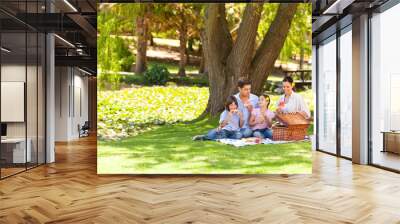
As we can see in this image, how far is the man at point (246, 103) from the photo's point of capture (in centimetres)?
724

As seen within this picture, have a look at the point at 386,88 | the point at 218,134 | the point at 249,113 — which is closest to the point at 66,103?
the point at 218,134

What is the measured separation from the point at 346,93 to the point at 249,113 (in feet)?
12.0

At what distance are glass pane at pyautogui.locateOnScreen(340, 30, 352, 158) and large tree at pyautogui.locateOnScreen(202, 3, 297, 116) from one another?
286 centimetres

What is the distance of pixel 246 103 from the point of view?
731 cm

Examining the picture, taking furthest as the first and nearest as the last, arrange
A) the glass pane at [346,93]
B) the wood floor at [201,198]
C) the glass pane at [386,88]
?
the glass pane at [346,93]
the glass pane at [386,88]
the wood floor at [201,198]

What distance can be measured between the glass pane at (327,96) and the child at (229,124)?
4.32 m

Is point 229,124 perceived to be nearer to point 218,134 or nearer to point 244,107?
point 218,134

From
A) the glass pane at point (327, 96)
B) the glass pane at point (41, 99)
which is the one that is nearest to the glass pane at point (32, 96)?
the glass pane at point (41, 99)

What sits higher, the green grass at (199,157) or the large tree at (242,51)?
the large tree at (242,51)

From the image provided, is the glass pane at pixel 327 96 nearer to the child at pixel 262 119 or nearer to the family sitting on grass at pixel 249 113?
the family sitting on grass at pixel 249 113

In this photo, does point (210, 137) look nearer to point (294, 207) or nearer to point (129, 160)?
point (129, 160)

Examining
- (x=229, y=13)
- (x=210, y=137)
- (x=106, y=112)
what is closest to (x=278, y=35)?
(x=229, y=13)

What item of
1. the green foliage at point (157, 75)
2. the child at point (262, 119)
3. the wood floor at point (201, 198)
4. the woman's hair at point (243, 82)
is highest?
the green foliage at point (157, 75)

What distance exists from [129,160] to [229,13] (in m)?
3.04
